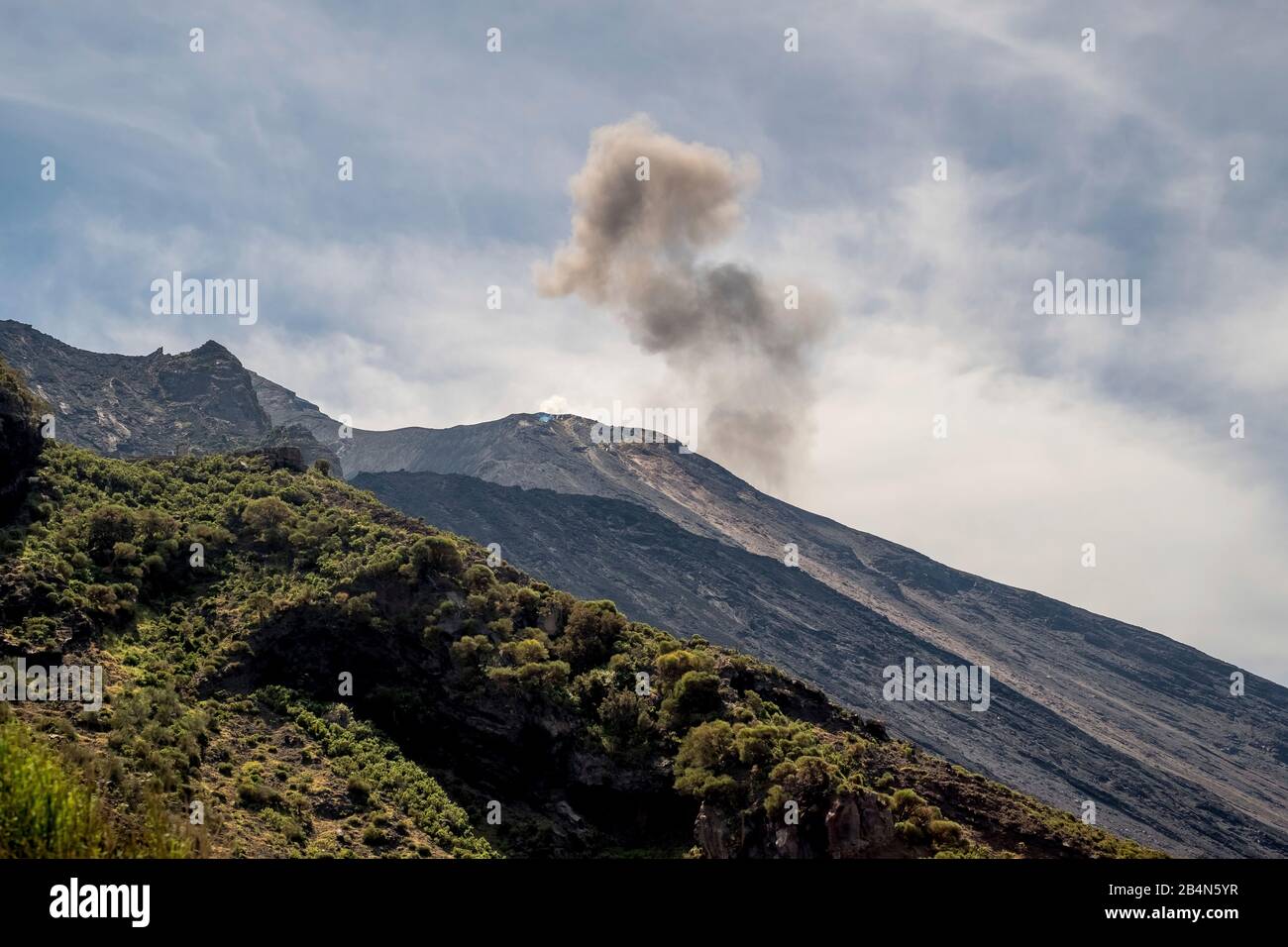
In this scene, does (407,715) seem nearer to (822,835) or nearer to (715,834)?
(715,834)

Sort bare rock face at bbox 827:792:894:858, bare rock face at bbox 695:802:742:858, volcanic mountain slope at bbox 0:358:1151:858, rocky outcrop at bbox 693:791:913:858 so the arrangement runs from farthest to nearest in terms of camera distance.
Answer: bare rock face at bbox 695:802:742:858, volcanic mountain slope at bbox 0:358:1151:858, rocky outcrop at bbox 693:791:913:858, bare rock face at bbox 827:792:894:858

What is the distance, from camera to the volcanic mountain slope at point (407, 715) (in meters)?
51.1

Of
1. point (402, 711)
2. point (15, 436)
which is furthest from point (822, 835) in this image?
point (15, 436)

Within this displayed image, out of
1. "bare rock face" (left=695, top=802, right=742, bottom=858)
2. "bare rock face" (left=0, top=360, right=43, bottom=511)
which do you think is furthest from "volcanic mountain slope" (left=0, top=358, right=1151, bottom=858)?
"bare rock face" (left=0, top=360, right=43, bottom=511)

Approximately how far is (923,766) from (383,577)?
153 ft

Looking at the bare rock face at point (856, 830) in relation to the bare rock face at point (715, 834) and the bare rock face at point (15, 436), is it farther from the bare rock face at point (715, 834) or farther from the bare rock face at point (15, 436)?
the bare rock face at point (15, 436)

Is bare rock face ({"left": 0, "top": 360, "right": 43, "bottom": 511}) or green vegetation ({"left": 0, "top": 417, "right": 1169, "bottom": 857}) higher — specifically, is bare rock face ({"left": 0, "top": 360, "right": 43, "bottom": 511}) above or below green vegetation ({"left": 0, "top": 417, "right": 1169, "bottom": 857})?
above

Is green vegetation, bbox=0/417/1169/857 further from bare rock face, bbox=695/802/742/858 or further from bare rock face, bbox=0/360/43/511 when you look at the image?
bare rock face, bbox=0/360/43/511

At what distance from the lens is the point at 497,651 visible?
72625 millimetres

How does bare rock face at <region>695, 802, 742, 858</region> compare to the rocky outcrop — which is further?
bare rock face at <region>695, 802, 742, 858</region>

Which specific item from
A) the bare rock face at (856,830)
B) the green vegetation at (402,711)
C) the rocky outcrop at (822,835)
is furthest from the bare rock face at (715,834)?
the bare rock face at (856,830)

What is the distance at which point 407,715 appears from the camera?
229 feet

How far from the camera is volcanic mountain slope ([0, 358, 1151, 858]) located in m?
51.1
